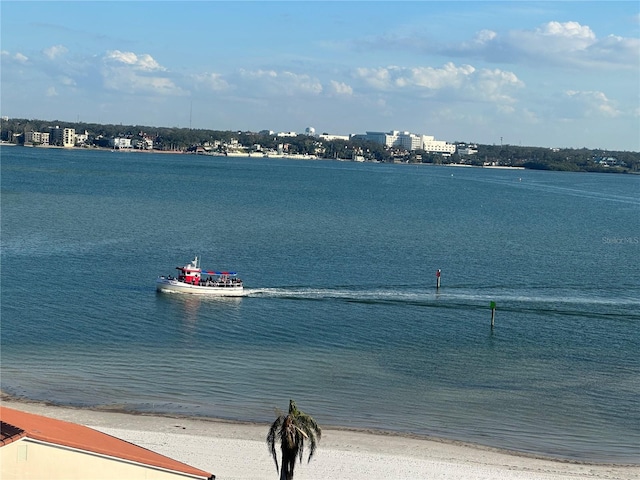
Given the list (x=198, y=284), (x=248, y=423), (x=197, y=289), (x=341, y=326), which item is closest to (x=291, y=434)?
(x=248, y=423)

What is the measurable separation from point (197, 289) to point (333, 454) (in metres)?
29.6

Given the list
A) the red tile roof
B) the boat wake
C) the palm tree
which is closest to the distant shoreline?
the palm tree

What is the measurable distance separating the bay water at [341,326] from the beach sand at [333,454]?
155 centimetres

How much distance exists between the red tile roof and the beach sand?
6.33m

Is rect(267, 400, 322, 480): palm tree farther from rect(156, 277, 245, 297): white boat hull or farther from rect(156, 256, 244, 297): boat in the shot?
rect(156, 256, 244, 297): boat

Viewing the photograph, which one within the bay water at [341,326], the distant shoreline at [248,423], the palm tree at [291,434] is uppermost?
the palm tree at [291,434]

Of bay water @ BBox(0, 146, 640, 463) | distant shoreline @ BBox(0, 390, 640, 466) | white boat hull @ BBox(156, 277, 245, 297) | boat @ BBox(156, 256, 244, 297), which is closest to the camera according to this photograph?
distant shoreline @ BBox(0, 390, 640, 466)

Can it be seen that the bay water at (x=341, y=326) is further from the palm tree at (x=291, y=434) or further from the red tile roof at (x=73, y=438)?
the red tile roof at (x=73, y=438)

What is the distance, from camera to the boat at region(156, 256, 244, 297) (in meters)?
57.2

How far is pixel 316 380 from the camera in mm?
39469

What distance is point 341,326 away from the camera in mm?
49750

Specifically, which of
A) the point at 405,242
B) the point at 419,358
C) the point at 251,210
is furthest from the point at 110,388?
the point at 251,210

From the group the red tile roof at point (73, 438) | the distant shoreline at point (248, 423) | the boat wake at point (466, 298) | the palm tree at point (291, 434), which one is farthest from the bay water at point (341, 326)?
the red tile roof at point (73, 438)

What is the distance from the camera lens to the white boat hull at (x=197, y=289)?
5703 centimetres
